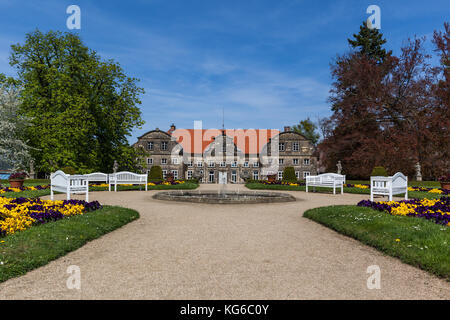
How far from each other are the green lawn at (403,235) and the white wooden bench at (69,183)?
9.10 meters

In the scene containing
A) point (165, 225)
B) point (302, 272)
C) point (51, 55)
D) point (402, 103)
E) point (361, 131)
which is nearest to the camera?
point (302, 272)

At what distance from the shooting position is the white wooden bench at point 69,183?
11.0m

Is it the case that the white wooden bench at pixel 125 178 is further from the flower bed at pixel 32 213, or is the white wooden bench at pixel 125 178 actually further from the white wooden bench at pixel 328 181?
the white wooden bench at pixel 328 181

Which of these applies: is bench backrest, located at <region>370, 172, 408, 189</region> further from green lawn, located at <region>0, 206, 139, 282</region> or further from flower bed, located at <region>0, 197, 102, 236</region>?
flower bed, located at <region>0, 197, 102, 236</region>

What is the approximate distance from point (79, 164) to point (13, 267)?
21.8m

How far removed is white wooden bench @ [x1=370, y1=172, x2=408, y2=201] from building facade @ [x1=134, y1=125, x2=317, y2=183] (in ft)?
108

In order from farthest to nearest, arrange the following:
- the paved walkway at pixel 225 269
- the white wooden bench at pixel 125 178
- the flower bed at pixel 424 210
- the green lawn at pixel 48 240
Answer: the white wooden bench at pixel 125 178, the flower bed at pixel 424 210, the green lawn at pixel 48 240, the paved walkway at pixel 225 269

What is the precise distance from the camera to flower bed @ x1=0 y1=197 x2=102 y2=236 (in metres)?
6.07

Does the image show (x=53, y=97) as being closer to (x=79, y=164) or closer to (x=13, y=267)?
(x=79, y=164)

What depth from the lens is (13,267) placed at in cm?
407

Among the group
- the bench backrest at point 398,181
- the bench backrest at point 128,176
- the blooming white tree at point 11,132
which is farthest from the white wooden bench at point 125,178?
the bench backrest at point 398,181

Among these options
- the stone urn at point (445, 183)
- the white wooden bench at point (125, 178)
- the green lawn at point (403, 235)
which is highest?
the white wooden bench at point (125, 178)
